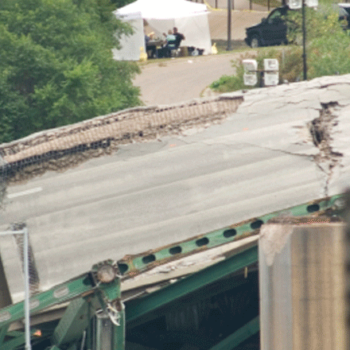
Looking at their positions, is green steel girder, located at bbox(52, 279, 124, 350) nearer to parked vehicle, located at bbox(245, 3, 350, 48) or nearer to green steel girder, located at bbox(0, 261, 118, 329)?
green steel girder, located at bbox(0, 261, 118, 329)

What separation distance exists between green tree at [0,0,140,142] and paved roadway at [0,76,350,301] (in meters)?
4.36

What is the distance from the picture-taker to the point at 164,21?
29.3 m

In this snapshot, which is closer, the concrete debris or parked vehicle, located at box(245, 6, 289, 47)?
the concrete debris

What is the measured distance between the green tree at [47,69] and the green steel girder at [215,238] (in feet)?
20.9

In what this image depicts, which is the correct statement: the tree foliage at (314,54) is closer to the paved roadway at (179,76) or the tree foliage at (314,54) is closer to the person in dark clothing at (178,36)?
the paved roadway at (179,76)

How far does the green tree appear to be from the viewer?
13.1 m

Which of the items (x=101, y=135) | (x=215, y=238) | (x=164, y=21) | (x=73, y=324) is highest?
(x=164, y=21)

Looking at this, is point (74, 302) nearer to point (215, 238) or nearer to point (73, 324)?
point (73, 324)

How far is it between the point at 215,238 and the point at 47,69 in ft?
23.0

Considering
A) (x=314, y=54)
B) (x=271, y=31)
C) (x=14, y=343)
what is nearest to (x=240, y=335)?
(x=14, y=343)

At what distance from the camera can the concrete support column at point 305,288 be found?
484cm

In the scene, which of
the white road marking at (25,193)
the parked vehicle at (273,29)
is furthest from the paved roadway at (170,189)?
the parked vehicle at (273,29)

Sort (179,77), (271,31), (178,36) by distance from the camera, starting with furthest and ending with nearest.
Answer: (271,31) < (178,36) < (179,77)

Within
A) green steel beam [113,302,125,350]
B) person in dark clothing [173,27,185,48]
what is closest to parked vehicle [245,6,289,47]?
person in dark clothing [173,27,185,48]
